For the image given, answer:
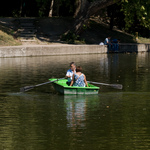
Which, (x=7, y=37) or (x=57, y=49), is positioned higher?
(x=7, y=37)

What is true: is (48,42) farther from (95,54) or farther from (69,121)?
(69,121)

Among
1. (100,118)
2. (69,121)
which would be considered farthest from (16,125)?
(100,118)

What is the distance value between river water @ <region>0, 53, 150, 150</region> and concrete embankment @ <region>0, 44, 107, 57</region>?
12.1 metres

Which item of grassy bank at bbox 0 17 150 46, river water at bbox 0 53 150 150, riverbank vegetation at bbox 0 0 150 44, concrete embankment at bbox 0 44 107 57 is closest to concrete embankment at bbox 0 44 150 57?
concrete embankment at bbox 0 44 107 57

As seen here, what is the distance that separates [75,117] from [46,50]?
24548mm

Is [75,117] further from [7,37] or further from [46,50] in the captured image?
[7,37]

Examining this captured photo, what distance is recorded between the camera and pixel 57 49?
3866cm

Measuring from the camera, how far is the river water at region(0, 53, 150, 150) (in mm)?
10922

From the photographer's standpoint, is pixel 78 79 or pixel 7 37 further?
pixel 7 37

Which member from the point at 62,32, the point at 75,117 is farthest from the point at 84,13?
the point at 75,117

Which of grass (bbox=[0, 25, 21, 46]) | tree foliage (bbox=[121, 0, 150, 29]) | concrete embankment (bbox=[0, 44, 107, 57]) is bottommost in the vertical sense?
concrete embankment (bbox=[0, 44, 107, 57])

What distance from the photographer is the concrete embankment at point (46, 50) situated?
35919 millimetres

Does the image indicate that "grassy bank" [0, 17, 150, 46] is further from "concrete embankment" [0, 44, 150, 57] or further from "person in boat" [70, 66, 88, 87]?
"person in boat" [70, 66, 88, 87]

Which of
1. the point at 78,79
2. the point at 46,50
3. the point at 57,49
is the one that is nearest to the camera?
the point at 78,79
